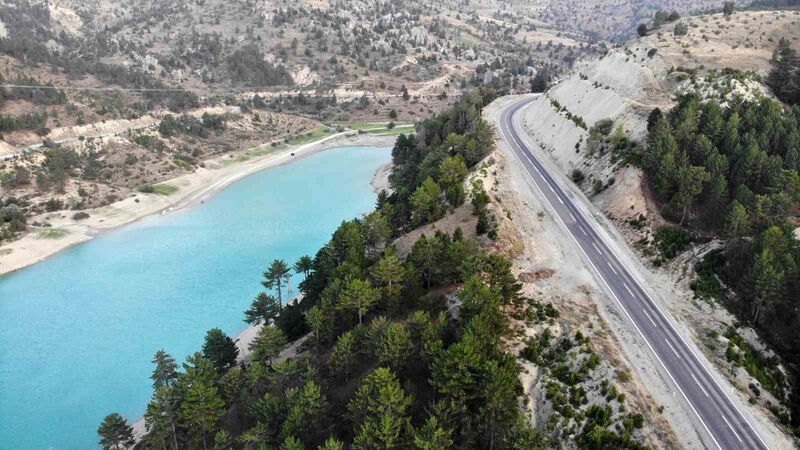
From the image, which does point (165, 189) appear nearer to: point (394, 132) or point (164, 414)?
point (164, 414)


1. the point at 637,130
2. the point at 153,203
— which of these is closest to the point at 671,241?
the point at 637,130

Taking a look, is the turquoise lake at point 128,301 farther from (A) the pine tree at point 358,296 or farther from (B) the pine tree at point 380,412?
(B) the pine tree at point 380,412

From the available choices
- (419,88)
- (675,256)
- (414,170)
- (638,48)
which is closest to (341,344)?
(675,256)

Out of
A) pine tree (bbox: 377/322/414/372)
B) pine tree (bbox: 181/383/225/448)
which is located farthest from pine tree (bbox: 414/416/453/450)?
pine tree (bbox: 181/383/225/448)

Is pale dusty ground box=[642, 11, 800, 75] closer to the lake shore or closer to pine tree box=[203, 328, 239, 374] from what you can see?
the lake shore

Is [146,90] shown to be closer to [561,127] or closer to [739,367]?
[561,127]

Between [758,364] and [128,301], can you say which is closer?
[758,364]

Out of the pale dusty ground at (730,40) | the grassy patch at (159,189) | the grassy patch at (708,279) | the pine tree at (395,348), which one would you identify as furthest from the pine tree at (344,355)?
the grassy patch at (159,189)
